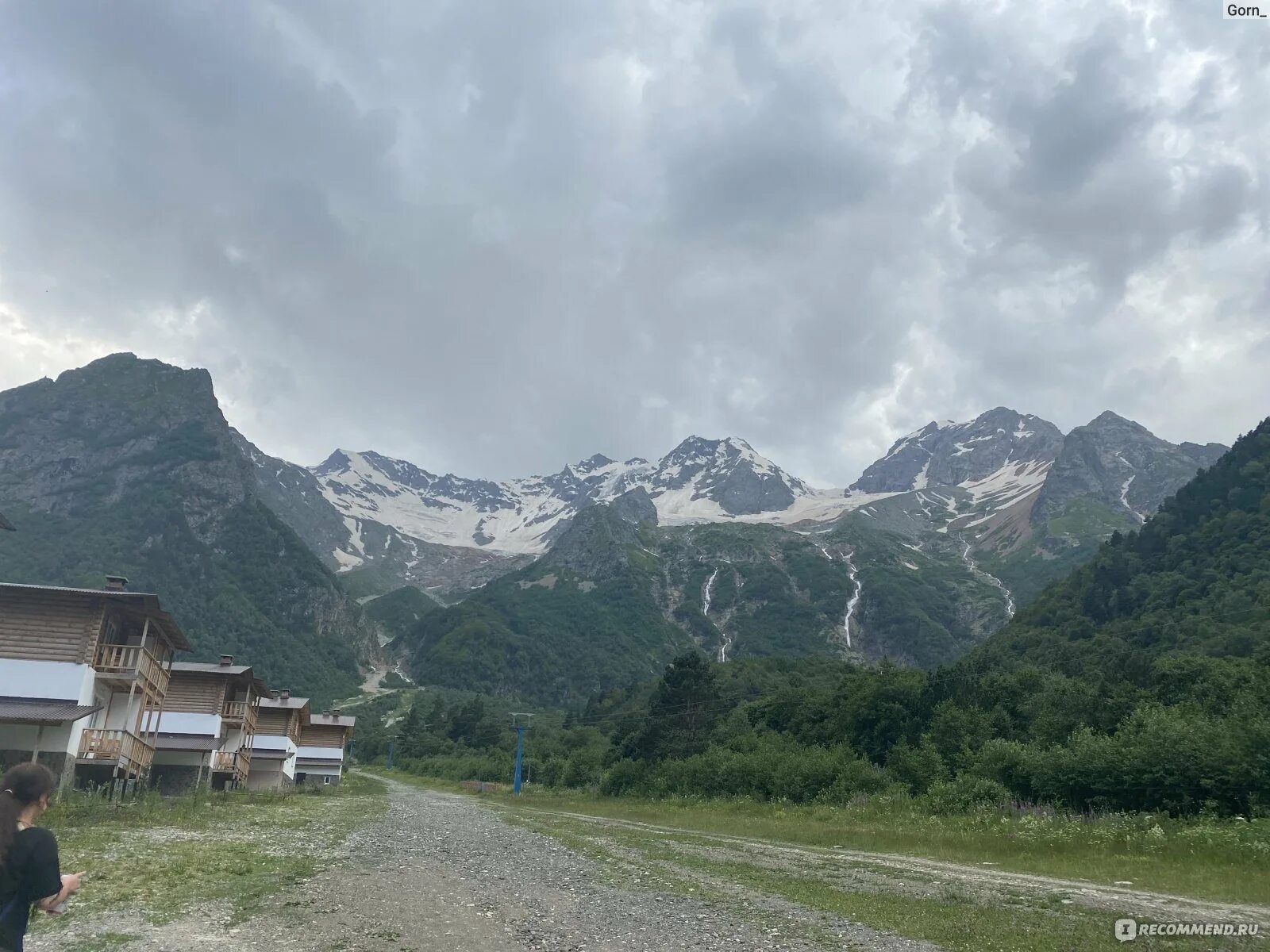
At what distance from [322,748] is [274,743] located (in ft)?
83.2

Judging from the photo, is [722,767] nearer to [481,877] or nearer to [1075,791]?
[1075,791]

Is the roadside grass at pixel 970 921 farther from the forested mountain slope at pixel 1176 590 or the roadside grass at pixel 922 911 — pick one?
the forested mountain slope at pixel 1176 590

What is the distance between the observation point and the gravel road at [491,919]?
13414 millimetres

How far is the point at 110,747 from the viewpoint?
130ft

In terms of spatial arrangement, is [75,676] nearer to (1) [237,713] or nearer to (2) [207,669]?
(2) [207,669]

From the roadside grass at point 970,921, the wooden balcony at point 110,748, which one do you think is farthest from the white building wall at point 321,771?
the roadside grass at point 970,921

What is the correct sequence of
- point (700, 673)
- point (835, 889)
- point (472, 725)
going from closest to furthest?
point (835, 889) → point (700, 673) → point (472, 725)

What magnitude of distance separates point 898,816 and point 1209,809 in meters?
14.1

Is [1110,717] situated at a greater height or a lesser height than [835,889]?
greater

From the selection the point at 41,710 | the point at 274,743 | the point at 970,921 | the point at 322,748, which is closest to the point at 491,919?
the point at 970,921

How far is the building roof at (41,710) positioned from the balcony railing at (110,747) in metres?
2.61

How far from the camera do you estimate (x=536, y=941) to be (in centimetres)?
1391

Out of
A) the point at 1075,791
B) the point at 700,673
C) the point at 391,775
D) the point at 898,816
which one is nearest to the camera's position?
the point at 1075,791

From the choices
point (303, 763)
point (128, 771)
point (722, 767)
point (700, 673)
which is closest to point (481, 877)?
point (128, 771)
